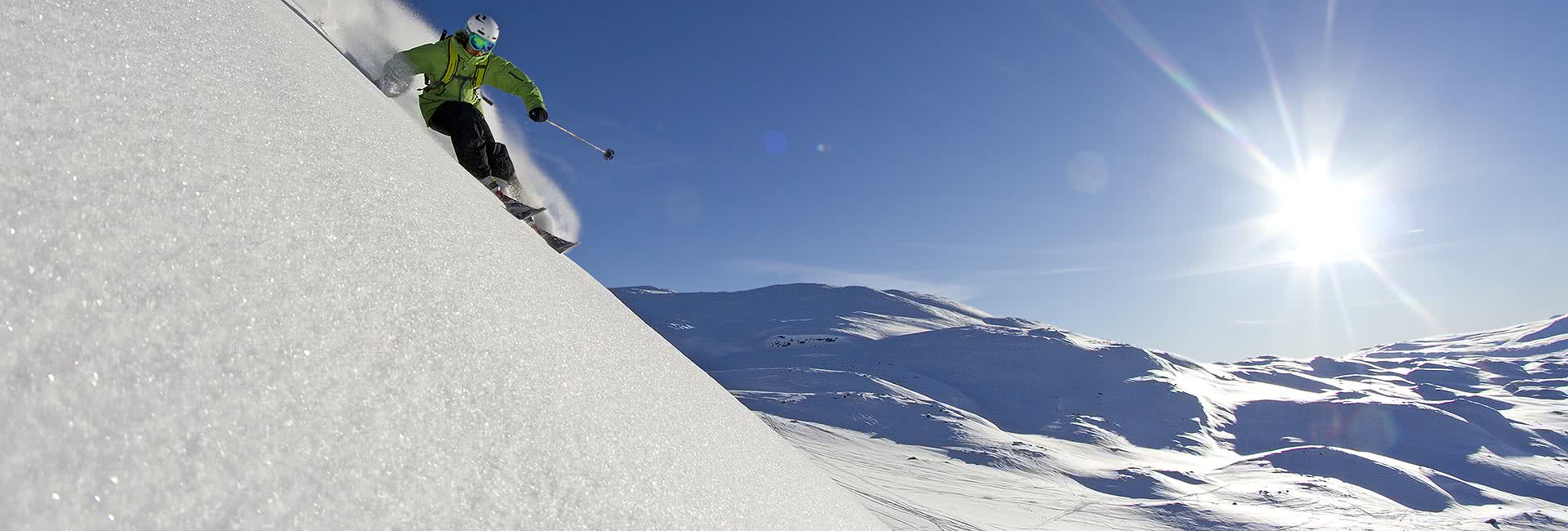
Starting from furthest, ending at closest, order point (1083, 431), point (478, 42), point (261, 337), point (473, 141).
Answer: point (1083, 431), point (478, 42), point (473, 141), point (261, 337)

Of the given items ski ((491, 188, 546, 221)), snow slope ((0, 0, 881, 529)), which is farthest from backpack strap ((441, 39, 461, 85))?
snow slope ((0, 0, 881, 529))

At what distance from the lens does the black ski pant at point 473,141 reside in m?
4.89

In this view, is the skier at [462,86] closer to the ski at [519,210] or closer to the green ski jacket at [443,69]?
the green ski jacket at [443,69]

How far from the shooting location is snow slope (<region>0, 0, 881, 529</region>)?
0.58 metres

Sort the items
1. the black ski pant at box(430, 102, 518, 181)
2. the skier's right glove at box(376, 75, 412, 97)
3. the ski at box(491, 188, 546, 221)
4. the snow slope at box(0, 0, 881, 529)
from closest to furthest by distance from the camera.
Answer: the snow slope at box(0, 0, 881, 529), the ski at box(491, 188, 546, 221), the black ski pant at box(430, 102, 518, 181), the skier's right glove at box(376, 75, 412, 97)

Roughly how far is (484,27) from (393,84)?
0.86 metres

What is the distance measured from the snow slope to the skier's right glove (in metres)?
4.20

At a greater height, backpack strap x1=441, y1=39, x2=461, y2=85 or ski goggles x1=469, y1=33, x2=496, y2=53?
ski goggles x1=469, y1=33, x2=496, y2=53

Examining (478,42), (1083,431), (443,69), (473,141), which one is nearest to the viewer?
(473,141)

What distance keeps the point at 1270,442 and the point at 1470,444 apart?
10490 millimetres

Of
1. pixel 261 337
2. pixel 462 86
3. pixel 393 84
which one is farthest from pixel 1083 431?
pixel 261 337

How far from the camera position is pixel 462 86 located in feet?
17.7

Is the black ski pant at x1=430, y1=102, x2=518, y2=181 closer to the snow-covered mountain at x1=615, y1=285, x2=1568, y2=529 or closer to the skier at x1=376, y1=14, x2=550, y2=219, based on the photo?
the skier at x1=376, y1=14, x2=550, y2=219

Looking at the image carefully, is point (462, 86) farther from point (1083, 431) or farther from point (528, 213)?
point (1083, 431)
